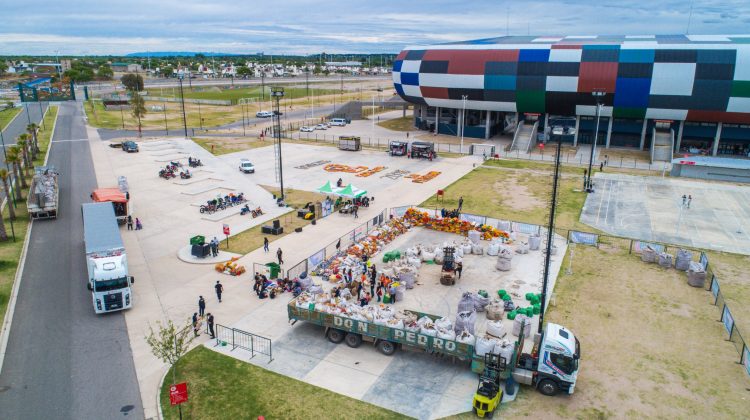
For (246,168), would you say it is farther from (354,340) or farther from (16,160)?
(354,340)

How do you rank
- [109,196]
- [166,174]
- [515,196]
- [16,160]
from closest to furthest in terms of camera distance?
[109,196]
[16,160]
[515,196]
[166,174]

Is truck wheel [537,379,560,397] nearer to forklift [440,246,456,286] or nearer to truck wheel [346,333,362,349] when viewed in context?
truck wheel [346,333,362,349]

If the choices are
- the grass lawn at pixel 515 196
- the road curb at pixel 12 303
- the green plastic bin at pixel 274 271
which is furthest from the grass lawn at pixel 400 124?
the green plastic bin at pixel 274 271

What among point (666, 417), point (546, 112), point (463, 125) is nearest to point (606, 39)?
point (546, 112)

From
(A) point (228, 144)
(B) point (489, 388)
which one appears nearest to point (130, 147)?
(A) point (228, 144)

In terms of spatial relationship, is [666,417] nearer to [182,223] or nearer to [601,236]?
[601,236]
